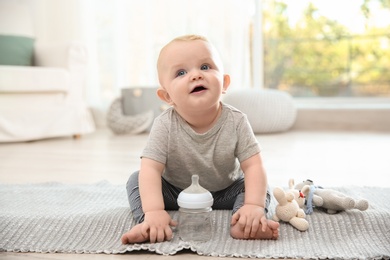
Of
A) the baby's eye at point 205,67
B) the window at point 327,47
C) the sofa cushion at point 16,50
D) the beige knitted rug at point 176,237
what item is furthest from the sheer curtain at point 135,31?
the baby's eye at point 205,67

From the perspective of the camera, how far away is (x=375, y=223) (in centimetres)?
103

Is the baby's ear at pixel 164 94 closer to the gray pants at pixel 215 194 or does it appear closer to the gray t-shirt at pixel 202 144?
the gray t-shirt at pixel 202 144

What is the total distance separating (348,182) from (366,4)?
258 cm

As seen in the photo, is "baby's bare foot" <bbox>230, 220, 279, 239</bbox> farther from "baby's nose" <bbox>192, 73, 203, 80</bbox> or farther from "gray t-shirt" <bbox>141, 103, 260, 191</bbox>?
"baby's nose" <bbox>192, 73, 203, 80</bbox>

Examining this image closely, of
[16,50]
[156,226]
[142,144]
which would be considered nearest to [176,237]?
[156,226]

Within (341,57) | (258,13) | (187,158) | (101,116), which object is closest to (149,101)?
(101,116)

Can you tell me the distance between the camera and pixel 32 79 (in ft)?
9.60

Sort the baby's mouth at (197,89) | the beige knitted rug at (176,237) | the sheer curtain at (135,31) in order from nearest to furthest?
the beige knitted rug at (176,237) < the baby's mouth at (197,89) < the sheer curtain at (135,31)

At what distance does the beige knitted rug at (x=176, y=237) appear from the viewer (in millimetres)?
910

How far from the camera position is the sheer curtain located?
353cm

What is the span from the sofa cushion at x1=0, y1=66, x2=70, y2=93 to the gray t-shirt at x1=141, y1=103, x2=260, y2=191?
2.00 metres

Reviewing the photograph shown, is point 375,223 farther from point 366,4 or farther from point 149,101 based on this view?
point 366,4

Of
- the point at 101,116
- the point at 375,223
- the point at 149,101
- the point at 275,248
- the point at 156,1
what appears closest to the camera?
the point at 275,248

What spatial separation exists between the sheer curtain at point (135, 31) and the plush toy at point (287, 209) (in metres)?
2.54
